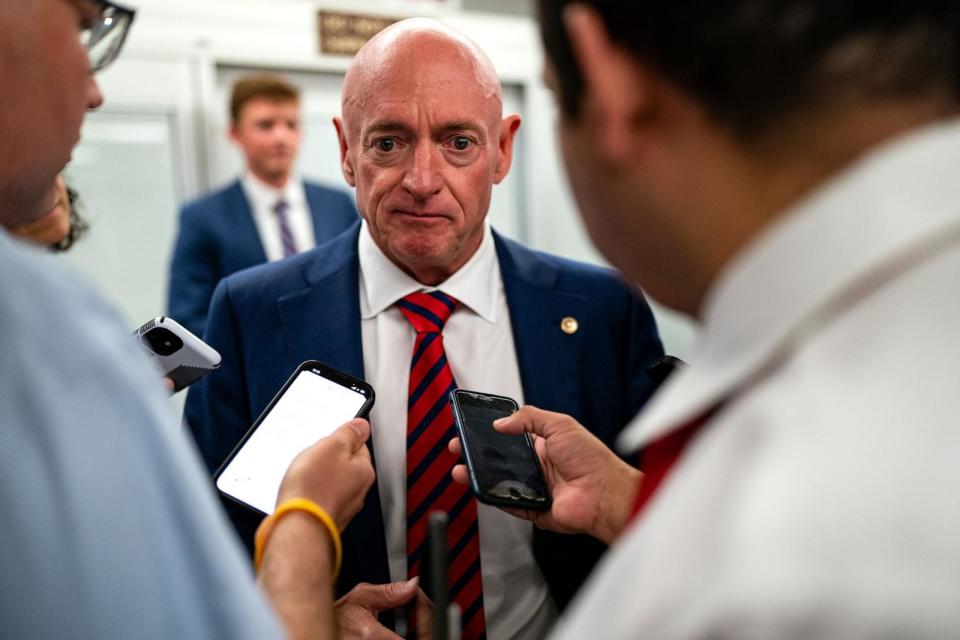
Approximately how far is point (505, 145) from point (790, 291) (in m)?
1.19

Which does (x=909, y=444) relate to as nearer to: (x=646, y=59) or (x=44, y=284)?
(x=646, y=59)

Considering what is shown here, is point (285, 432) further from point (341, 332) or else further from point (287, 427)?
point (341, 332)

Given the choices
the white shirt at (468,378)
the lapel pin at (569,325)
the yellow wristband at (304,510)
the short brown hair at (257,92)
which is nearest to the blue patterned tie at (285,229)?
the short brown hair at (257,92)

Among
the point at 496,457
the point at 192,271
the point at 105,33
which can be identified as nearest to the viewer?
the point at 105,33

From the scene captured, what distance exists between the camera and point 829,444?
1.60 ft

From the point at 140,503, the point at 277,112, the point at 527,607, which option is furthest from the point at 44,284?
the point at 277,112

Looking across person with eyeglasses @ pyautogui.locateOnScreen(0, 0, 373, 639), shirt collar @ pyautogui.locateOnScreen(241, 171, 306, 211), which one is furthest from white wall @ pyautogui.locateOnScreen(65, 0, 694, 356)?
person with eyeglasses @ pyautogui.locateOnScreen(0, 0, 373, 639)

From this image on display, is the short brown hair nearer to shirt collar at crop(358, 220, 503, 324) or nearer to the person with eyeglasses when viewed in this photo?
shirt collar at crop(358, 220, 503, 324)

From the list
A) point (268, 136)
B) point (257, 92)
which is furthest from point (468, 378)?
point (257, 92)

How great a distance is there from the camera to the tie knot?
149 centimetres

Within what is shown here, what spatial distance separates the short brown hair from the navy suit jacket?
89.7 inches

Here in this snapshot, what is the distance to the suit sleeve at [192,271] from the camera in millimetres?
2865

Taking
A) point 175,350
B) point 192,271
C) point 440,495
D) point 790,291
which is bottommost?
point 192,271

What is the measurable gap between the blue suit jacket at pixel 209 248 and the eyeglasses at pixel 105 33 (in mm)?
1819
